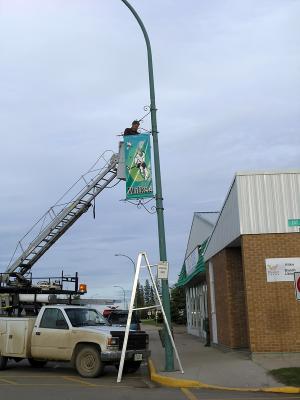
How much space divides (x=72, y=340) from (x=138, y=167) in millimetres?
4765

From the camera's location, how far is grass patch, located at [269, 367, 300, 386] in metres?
11.4

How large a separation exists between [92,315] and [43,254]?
1186cm

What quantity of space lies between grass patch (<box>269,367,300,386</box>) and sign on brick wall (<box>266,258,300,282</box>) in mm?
3132

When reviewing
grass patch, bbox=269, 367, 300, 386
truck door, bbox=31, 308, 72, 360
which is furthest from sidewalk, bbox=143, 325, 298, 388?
truck door, bbox=31, 308, 72, 360

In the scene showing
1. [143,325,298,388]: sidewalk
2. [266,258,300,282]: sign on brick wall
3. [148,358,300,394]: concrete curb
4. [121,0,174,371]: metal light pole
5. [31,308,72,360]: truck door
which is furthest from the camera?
[266,258,300,282]: sign on brick wall

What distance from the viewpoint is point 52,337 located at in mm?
15117

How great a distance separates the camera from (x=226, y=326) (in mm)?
18547

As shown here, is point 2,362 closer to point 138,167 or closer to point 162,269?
point 162,269

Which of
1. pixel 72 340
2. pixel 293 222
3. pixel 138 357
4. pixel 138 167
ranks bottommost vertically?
pixel 138 357

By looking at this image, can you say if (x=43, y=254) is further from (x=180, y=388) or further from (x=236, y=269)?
(x=180, y=388)

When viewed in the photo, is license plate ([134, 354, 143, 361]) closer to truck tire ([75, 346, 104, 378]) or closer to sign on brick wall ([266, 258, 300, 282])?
truck tire ([75, 346, 104, 378])

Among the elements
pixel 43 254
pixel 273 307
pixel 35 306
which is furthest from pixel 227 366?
pixel 43 254

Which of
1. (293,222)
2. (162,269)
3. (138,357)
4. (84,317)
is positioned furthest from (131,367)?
(293,222)

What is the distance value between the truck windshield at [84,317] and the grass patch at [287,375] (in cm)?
514
